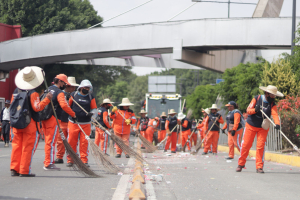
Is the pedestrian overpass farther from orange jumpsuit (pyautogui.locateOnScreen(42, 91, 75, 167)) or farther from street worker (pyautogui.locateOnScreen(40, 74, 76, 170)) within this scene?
orange jumpsuit (pyautogui.locateOnScreen(42, 91, 75, 167))

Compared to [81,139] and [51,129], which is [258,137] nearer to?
[81,139]

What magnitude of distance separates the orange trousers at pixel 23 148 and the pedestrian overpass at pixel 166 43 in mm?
17247

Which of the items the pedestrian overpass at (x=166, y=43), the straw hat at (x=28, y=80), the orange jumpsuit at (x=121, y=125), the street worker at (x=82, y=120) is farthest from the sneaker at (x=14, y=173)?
the pedestrian overpass at (x=166, y=43)

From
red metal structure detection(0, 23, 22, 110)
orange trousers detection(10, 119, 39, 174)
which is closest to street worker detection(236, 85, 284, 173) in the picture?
orange trousers detection(10, 119, 39, 174)

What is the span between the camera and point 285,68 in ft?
61.6

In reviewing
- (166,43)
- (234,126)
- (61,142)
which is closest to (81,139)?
(61,142)

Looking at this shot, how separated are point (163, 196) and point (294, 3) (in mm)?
13812

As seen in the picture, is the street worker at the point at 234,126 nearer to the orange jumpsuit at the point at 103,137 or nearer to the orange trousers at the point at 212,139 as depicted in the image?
the orange trousers at the point at 212,139

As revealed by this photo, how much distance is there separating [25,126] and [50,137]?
1450mm

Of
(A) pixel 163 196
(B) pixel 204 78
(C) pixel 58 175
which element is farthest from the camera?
(B) pixel 204 78

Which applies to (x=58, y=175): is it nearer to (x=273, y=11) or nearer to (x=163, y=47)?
(x=163, y=47)

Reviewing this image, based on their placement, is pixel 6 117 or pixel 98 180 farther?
pixel 6 117

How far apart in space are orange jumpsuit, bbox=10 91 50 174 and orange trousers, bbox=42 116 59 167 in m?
1.13

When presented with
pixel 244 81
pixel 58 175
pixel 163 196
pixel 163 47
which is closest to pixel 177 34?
pixel 163 47
